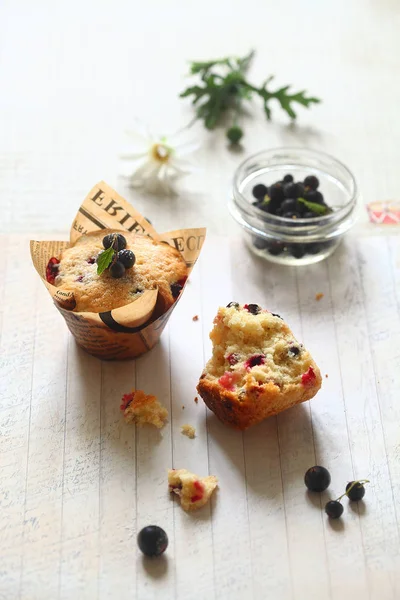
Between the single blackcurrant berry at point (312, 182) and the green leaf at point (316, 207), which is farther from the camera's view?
the single blackcurrant berry at point (312, 182)

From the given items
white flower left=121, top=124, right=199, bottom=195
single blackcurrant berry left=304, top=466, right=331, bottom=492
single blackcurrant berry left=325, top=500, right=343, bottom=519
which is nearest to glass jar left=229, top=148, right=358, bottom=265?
white flower left=121, top=124, right=199, bottom=195

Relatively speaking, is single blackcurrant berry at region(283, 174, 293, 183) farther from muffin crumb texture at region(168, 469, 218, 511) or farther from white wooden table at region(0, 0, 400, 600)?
muffin crumb texture at region(168, 469, 218, 511)

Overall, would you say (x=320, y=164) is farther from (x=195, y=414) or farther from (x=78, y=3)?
(x=78, y=3)

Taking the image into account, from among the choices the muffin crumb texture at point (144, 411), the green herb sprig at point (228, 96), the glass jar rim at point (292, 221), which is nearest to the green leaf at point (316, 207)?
the glass jar rim at point (292, 221)

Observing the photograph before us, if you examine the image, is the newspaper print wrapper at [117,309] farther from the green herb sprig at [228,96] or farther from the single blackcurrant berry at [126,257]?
the green herb sprig at [228,96]

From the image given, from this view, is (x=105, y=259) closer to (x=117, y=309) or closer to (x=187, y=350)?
(x=117, y=309)

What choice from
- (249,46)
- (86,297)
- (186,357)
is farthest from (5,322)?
(249,46)

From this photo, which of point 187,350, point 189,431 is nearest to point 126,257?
point 187,350
